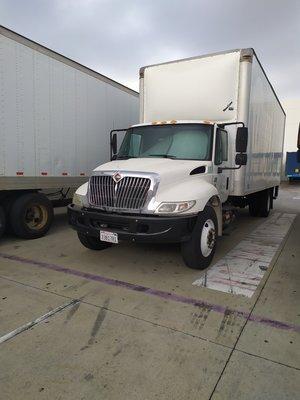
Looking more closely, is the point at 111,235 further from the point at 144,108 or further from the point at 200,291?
the point at 144,108

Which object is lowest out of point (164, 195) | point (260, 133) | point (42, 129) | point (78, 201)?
point (78, 201)

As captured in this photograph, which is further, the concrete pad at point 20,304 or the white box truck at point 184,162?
the white box truck at point 184,162

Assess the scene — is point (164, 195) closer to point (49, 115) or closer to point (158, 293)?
point (158, 293)

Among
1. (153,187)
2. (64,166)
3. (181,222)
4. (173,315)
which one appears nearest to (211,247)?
Result: (181,222)

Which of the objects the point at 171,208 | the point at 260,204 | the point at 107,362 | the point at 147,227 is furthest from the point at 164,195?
the point at 260,204

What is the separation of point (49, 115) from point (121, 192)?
3.22m

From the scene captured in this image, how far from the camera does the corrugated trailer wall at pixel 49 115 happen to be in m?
6.34

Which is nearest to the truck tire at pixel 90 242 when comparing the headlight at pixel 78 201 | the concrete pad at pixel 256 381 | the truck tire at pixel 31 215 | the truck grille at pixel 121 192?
the headlight at pixel 78 201

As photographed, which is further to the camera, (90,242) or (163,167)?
(90,242)

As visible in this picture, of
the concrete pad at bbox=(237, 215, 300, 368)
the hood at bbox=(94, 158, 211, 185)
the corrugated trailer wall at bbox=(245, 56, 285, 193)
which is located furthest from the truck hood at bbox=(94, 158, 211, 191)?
the corrugated trailer wall at bbox=(245, 56, 285, 193)

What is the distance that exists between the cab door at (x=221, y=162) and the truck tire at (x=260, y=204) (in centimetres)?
443

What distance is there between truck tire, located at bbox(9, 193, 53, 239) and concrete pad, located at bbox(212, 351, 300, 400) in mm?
5145

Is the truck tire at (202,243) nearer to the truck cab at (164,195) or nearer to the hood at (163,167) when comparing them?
the truck cab at (164,195)

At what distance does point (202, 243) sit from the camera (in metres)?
5.21
